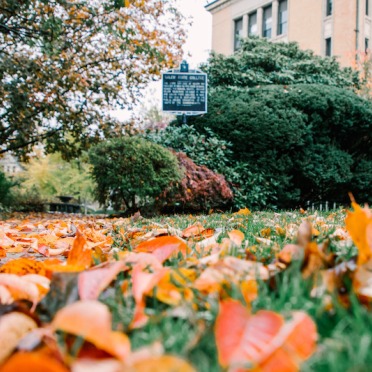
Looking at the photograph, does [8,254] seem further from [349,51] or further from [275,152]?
[349,51]

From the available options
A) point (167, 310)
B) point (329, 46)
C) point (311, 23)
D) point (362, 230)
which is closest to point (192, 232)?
point (362, 230)

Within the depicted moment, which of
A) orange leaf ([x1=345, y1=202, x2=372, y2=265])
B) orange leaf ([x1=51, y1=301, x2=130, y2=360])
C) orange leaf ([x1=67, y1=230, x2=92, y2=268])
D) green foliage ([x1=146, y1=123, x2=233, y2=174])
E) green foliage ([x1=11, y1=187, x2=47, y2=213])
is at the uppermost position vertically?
green foliage ([x1=146, y1=123, x2=233, y2=174])

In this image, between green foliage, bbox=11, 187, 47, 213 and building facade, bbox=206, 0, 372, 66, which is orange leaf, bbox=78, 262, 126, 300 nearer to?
green foliage, bbox=11, 187, 47, 213

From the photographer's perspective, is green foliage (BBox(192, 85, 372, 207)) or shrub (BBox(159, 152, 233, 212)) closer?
shrub (BBox(159, 152, 233, 212))

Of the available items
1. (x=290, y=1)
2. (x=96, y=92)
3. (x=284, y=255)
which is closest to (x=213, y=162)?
(x=96, y=92)

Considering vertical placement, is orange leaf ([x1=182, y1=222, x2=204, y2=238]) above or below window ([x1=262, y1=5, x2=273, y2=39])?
below

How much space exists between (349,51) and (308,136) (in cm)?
1986

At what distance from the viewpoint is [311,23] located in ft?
97.0

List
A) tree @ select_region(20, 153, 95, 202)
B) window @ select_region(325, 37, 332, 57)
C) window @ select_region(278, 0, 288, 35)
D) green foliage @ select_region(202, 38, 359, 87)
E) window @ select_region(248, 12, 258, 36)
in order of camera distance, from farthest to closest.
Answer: window @ select_region(248, 12, 258, 36)
window @ select_region(278, 0, 288, 35)
window @ select_region(325, 37, 332, 57)
tree @ select_region(20, 153, 95, 202)
green foliage @ select_region(202, 38, 359, 87)

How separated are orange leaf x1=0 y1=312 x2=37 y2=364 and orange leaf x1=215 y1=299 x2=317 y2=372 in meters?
0.40

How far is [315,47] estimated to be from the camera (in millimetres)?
29766

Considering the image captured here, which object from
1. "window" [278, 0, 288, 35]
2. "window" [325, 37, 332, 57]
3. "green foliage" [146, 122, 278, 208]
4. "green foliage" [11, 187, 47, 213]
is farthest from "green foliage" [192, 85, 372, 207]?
"window" [278, 0, 288, 35]

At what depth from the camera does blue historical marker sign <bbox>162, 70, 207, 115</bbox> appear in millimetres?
11156

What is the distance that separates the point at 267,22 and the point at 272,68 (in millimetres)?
18016
